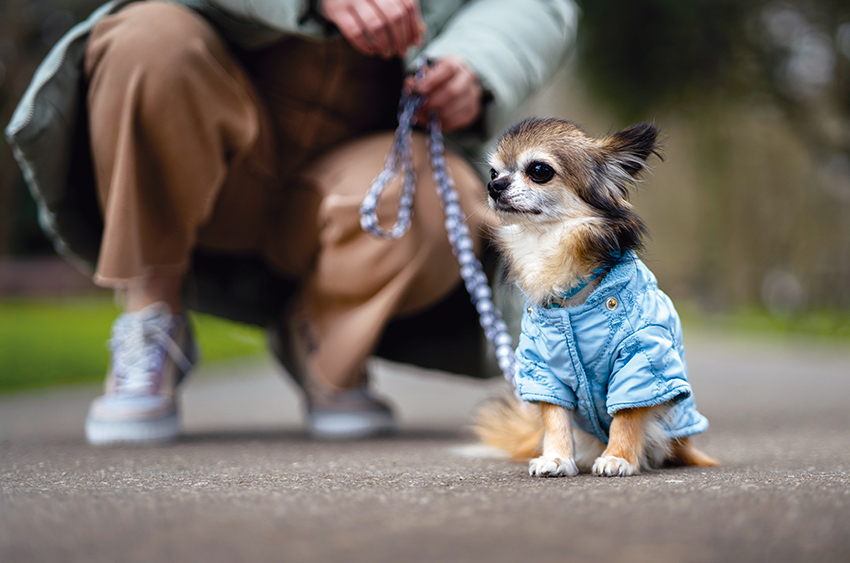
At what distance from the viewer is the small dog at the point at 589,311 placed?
1.73 meters

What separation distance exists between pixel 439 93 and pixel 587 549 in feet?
5.90

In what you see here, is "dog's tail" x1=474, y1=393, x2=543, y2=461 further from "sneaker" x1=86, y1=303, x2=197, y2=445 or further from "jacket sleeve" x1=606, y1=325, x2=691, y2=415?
"sneaker" x1=86, y1=303, x2=197, y2=445

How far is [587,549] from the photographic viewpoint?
3.42ft

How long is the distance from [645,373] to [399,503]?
26.3 inches

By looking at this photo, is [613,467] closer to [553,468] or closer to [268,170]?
[553,468]

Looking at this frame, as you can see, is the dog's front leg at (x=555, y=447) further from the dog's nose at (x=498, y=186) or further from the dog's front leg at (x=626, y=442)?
the dog's nose at (x=498, y=186)

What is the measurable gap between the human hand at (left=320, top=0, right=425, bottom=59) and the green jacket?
0.30ft

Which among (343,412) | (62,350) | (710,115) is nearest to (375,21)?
(343,412)

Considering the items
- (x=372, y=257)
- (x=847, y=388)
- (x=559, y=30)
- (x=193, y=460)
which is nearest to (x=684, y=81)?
(x=847, y=388)

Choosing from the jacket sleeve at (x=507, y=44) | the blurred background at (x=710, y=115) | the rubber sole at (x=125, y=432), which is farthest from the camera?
the blurred background at (x=710, y=115)

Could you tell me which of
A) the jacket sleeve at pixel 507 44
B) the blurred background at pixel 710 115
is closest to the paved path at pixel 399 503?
the jacket sleeve at pixel 507 44

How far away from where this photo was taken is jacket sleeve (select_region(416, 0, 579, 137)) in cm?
262

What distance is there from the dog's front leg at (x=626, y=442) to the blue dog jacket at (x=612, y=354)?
4 centimetres

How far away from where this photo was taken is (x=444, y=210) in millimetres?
2619
